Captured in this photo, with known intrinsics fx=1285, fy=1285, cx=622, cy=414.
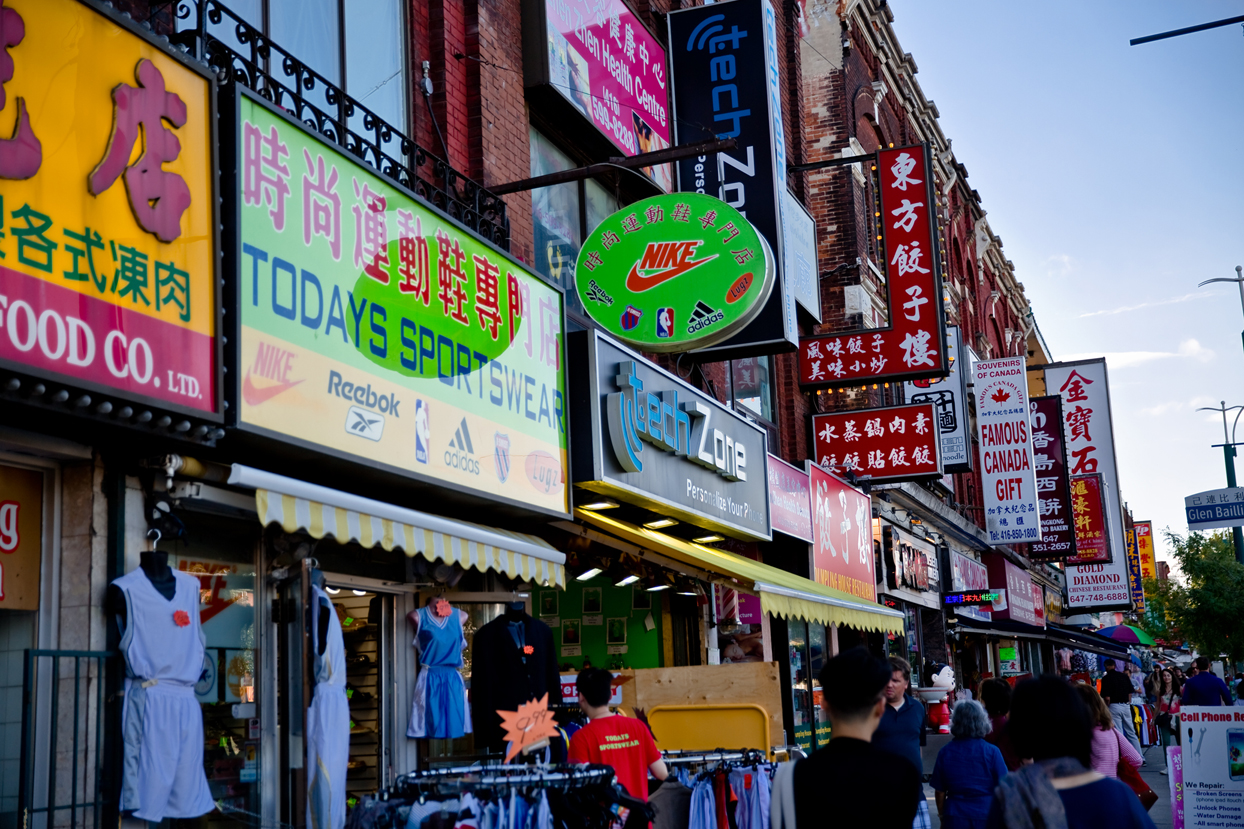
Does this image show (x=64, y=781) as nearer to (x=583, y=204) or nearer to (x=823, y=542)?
(x=583, y=204)

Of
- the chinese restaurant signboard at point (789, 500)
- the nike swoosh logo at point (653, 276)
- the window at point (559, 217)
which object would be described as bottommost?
the chinese restaurant signboard at point (789, 500)

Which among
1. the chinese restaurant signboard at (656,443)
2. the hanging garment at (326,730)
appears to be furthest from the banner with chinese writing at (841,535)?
the hanging garment at (326,730)

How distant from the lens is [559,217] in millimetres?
13625

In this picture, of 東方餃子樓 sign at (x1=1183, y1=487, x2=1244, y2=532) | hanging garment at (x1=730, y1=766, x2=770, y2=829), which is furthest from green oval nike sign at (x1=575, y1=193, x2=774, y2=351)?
東方餃子樓 sign at (x1=1183, y1=487, x2=1244, y2=532)

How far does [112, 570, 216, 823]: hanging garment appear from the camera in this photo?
6207mm

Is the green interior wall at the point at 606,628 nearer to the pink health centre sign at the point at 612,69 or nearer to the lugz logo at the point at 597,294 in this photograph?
the lugz logo at the point at 597,294

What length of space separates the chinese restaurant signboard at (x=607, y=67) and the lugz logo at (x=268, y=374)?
6.13 m

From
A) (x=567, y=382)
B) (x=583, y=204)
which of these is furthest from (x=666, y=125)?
(x=567, y=382)

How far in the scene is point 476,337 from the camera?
367 inches

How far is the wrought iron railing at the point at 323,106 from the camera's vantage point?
7.52 meters

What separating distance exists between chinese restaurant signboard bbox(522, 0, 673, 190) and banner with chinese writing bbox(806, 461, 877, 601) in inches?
211

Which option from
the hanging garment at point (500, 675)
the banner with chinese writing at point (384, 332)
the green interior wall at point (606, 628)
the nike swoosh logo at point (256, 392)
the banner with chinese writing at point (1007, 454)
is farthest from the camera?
the banner with chinese writing at point (1007, 454)

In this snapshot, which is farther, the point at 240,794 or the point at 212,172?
the point at 240,794

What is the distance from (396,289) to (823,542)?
11387 millimetres
